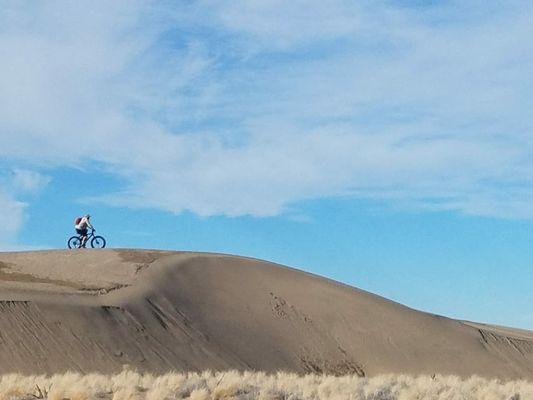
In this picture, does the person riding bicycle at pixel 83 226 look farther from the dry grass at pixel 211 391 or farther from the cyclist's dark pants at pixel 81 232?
the dry grass at pixel 211 391

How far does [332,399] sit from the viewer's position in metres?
21.2

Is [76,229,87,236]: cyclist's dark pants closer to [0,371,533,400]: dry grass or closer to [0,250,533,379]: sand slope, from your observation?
[0,250,533,379]: sand slope

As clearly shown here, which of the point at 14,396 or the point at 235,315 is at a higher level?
the point at 235,315

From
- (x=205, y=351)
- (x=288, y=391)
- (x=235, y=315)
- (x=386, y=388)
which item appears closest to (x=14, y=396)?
(x=288, y=391)

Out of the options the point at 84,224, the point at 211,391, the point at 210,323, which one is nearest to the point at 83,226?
the point at 84,224

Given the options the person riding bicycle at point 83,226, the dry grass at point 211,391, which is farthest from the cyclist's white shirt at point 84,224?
the dry grass at point 211,391

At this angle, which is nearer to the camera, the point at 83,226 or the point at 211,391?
the point at 211,391

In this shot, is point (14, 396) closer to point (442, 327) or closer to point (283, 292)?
point (283, 292)

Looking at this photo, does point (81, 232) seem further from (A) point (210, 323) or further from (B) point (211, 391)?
(B) point (211, 391)

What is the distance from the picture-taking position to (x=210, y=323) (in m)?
47.7

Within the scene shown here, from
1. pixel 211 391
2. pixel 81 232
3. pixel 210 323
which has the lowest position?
pixel 211 391

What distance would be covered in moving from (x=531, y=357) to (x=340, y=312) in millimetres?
11644

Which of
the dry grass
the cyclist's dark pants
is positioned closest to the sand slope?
the cyclist's dark pants

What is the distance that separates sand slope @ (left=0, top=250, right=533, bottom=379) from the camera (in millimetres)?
40375
